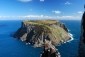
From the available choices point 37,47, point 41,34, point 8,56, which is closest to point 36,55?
point 8,56

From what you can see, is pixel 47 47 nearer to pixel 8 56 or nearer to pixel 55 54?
pixel 55 54

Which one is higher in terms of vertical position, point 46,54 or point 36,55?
point 46,54

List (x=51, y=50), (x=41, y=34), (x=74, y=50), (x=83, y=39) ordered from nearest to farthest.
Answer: (x=51, y=50), (x=83, y=39), (x=74, y=50), (x=41, y=34)

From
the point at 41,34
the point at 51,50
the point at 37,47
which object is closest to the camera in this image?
the point at 51,50

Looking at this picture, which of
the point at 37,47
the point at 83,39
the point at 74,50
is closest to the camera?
the point at 83,39

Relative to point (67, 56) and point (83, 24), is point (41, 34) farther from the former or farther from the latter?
point (83, 24)

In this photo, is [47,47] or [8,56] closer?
[47,47]

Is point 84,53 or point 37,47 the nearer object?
point 84,53

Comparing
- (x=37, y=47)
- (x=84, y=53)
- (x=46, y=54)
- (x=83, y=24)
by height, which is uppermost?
(x=83, y=24)

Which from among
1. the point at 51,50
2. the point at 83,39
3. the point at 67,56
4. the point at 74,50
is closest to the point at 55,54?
the point at 51,50
